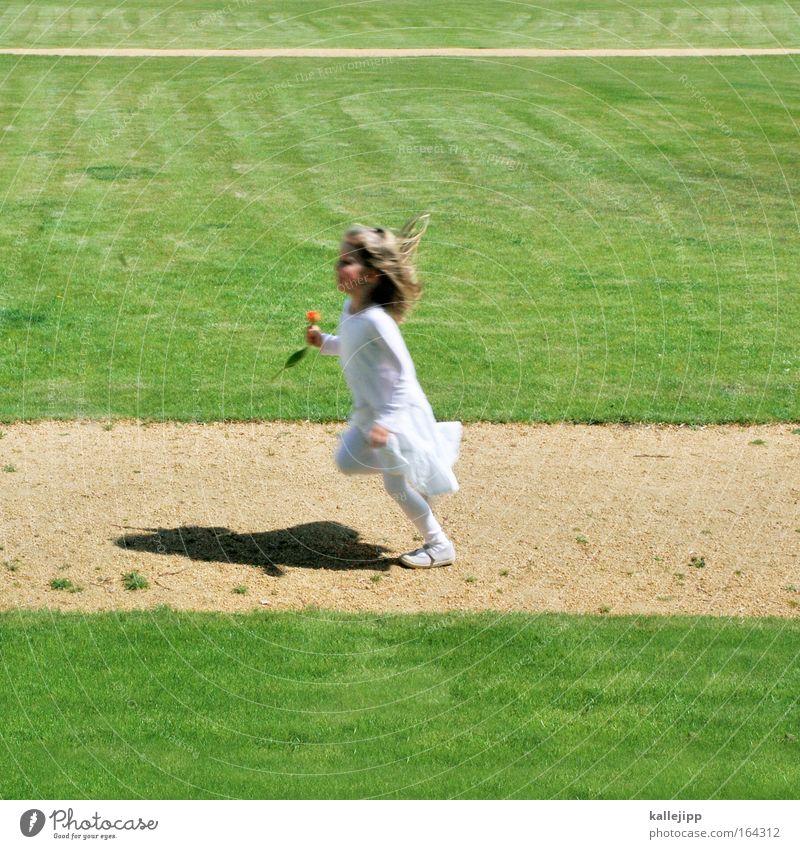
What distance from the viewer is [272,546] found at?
10117 millimetres

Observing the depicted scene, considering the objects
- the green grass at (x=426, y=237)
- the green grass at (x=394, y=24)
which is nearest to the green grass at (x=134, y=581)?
the green grass at (x=426, y=237)

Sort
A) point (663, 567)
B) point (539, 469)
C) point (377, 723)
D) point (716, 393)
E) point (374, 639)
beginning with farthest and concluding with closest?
point (716, 393)
point (539, 469)
point (663, 567)
point (374, 639)
point (377, 723)

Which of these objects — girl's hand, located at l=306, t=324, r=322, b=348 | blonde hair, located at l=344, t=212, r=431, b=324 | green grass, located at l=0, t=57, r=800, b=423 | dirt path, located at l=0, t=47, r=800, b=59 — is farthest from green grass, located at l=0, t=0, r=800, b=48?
blonde hair, located at l=344, t=212, r=431, b=324

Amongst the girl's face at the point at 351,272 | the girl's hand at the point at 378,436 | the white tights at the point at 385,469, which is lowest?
the white tights at the point at 385,469

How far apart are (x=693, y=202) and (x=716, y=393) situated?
26.3 feet

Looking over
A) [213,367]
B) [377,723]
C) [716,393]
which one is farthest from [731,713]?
[213,367]

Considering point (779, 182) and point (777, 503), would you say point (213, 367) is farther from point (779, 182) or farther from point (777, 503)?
point (779, 182)

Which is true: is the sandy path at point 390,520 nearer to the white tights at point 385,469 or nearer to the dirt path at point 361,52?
the white tights at point 385,469

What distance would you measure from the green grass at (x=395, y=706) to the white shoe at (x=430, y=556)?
2.77 ft

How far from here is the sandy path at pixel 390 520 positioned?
9359 millimetres

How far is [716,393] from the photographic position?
13.7 metres

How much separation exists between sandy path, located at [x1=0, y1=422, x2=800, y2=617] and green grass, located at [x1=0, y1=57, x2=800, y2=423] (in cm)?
80

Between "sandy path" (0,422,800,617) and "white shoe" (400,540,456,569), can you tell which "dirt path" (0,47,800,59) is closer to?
"sandy path" (0,422,800,617)
